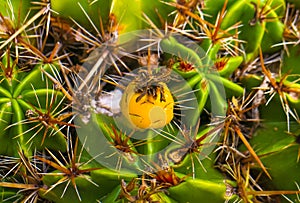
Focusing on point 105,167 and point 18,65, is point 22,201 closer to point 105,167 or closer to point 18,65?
point 105,167

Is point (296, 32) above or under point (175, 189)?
above

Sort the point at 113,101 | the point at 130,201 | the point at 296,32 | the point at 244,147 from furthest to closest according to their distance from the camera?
the point at 296,32 < the point at 244,147 < the point at 113,101 < the point at 130,201

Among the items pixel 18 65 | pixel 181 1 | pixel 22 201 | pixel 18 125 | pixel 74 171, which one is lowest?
Answer: pixel 22 201

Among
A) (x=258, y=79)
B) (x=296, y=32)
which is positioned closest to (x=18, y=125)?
(x=258, y=79)

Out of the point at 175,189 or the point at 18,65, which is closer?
the point at 175,189
